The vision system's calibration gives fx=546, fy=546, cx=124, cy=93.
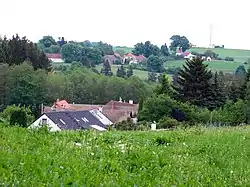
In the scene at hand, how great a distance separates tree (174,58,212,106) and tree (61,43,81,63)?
6470cm

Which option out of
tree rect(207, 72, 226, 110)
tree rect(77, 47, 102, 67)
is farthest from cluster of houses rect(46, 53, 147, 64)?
tree rect(207, 72, 226, 110)

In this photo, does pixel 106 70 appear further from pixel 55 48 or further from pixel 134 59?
pixel 55 48

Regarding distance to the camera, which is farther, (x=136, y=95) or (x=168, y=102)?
(x=136, y=95)

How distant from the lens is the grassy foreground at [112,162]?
5.07 metres

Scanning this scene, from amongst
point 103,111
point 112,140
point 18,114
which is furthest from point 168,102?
point 112,140

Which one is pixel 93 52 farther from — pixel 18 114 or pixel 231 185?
pixel 231 185

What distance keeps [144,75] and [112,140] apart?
100465 mm

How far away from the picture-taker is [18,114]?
62.3ft

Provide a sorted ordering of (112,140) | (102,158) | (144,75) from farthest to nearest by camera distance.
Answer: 1. (144,75)
2. (112,140)
3. (102,158)

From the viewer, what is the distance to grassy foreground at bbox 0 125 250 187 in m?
5.07

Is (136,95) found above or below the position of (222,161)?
Answer: below

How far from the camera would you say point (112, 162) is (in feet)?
20.8

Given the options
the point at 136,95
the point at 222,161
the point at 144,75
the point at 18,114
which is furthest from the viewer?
the point at 144,75

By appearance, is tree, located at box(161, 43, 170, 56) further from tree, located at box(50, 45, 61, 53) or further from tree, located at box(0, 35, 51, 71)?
tree, located at box(0, 35, 51, 71)
